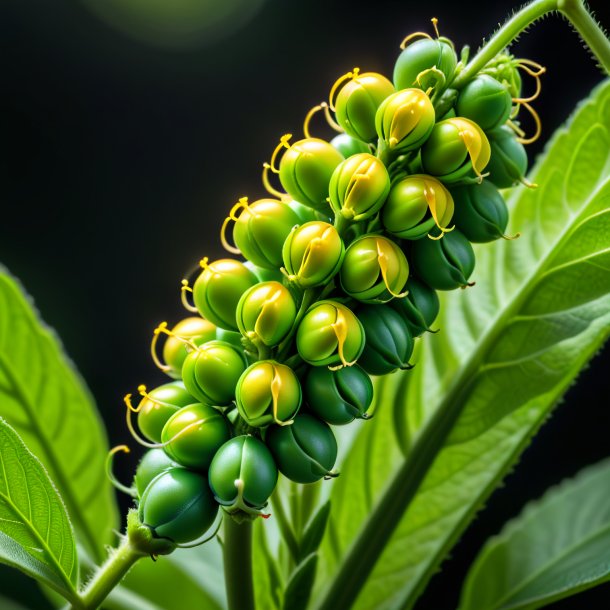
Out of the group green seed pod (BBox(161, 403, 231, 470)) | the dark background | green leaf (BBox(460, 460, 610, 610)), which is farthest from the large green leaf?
the dark background

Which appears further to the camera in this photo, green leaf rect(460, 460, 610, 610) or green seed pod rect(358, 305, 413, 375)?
green leaf rect(460, 460, 610, 610)

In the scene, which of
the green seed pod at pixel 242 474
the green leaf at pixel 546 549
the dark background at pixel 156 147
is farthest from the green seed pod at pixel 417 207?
the dark background at pixel 156 147

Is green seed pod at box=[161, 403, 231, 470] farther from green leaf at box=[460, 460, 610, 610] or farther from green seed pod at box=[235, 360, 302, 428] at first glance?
green leaf at box=[460, 460, 610, 610]

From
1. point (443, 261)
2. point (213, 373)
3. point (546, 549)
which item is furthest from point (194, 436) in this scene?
point (546, 549)

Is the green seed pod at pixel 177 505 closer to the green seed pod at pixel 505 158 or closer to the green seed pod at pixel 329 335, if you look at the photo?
the green seed pod at pixel 329 335

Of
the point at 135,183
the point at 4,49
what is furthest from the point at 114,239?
the point at 4,49

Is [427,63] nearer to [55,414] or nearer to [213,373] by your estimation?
[213,373]
